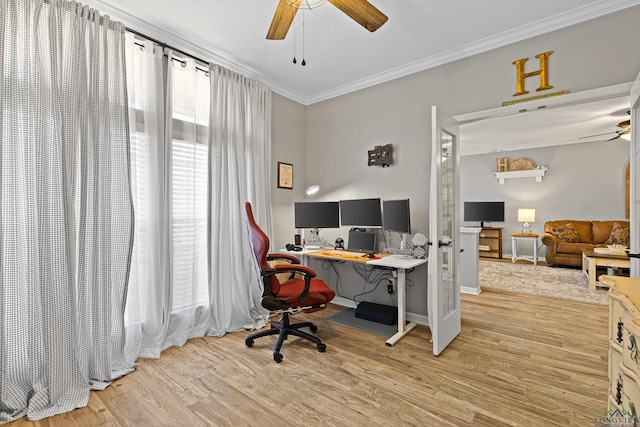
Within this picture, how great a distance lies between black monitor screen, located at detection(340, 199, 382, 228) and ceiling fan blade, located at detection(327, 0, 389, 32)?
5.63 feet

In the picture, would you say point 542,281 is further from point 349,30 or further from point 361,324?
point 349,30

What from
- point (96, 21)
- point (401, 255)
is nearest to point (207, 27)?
point (96, 21)

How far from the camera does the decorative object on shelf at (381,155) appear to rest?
3.41 m

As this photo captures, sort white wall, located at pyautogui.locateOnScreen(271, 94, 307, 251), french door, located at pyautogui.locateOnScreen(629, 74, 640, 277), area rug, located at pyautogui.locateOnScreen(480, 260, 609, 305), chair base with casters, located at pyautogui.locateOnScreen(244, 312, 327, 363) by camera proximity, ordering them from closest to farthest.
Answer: french door, located at pyautogui.locateOnScreen(629, 74, 640, 277) → chair base with casters, located at pyautogui.locateOnScreen(244, 312, 327, 363) → white wall, located at pyautogui.locateOnScreen(271, 94, 307, 251) → area rug, located at pyautogui.locateOnScreen(480, 260, 609, 305)

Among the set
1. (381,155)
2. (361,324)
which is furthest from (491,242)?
(361,324)

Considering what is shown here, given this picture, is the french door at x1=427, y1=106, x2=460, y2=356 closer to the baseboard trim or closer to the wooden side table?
the baseboard trim

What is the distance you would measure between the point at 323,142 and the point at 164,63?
1964 mm

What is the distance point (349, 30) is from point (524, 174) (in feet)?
A: 21.3

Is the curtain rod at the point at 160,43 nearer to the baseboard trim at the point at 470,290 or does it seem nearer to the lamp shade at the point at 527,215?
the baseboard trim at the point at 470,290

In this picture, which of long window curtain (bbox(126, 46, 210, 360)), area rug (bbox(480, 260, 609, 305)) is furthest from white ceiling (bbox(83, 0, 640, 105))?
area rug (bbox(480, 260, 609, 305))

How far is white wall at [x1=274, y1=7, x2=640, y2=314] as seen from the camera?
91.3 inches

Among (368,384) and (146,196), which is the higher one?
(146,196)

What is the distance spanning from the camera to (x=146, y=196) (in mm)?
2518

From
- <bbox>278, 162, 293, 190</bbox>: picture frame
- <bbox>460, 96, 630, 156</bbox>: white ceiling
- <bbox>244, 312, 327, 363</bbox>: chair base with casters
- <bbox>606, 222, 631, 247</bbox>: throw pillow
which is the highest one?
<bbox>460, 96, 630, 156</bbox>: white ceiling
